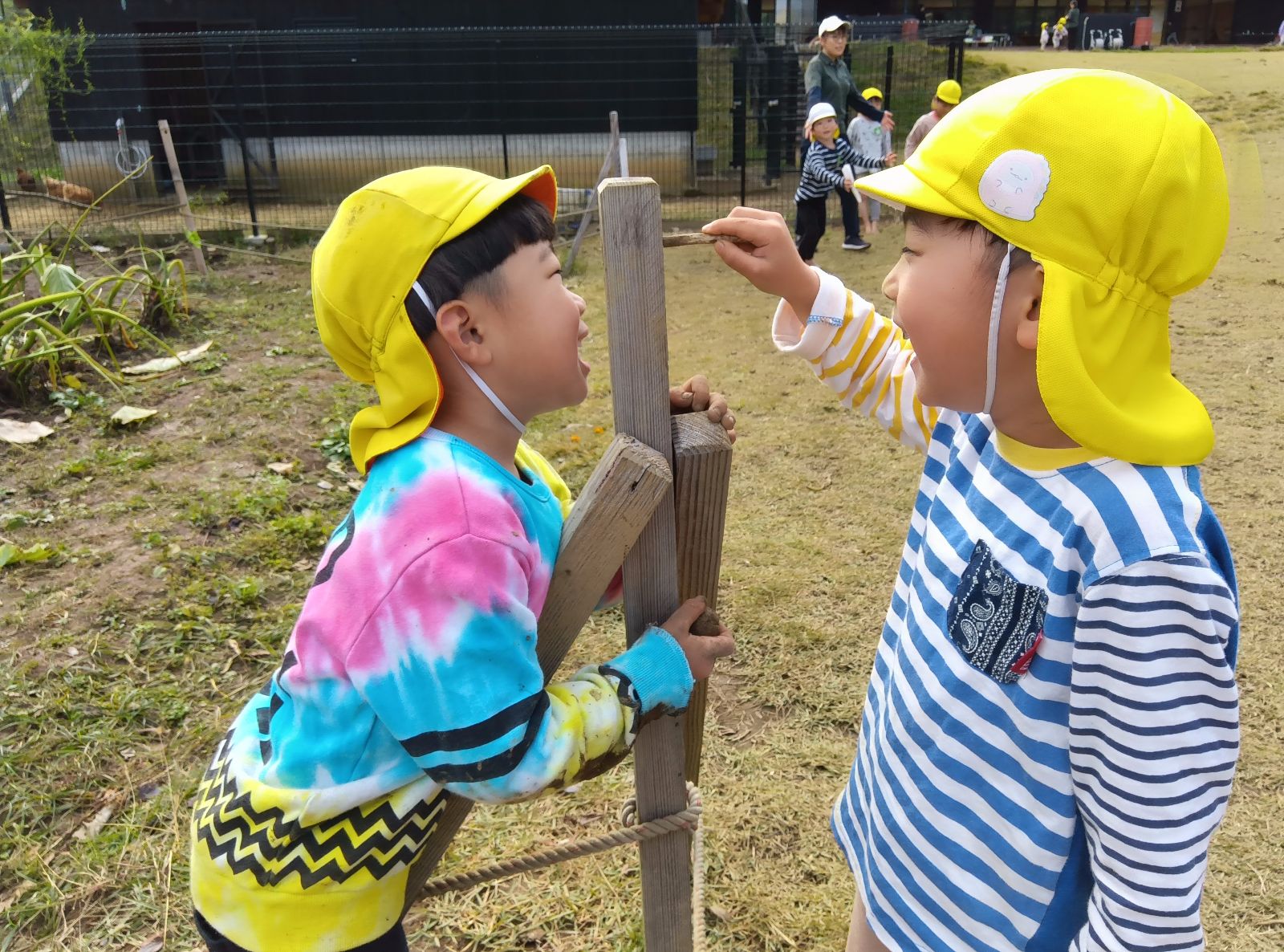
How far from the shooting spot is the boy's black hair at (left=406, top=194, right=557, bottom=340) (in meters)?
1.25

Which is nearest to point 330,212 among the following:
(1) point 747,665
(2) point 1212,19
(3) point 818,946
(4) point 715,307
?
(4) point 715,307

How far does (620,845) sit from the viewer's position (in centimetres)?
159

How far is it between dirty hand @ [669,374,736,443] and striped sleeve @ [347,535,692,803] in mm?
360

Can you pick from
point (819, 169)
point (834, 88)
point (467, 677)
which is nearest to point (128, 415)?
point (467, 677)

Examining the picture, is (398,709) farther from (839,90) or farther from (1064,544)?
(839,90)

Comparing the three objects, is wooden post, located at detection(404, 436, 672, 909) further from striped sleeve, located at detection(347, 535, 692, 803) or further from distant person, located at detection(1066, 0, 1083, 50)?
distant person, located at detection(1066, 0, 1083, 50)

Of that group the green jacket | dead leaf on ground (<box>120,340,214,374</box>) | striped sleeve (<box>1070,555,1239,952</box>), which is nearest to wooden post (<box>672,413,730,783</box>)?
striped sleeve (<box>1070,555,1239,952</box>)

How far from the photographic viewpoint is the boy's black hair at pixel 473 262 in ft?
4.09

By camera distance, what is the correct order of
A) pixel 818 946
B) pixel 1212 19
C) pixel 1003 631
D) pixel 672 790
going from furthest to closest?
pixel 1212 19, pixel 818 946, pixel 672 790, pixel 1003 631

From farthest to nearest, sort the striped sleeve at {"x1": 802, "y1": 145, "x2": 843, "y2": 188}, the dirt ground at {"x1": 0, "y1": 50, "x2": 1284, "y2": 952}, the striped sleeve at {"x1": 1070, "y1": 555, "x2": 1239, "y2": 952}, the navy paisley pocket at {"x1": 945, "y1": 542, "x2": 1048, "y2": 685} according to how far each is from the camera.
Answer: the striped sleeve at {"x1": 802, "y1": 145, "x2": 843, "y2": 188}, the dirt ground at {"x1": 0, "y1": 50, "x2": 1284, "y2": 952}, the navy paisley pocket at {"x1": 945, "y1": 542, "x2": 1048, "y2": 685}, the striped sleeve at {"x1": 1070, "y1": 555, "x2": 1239, "y2": 952}

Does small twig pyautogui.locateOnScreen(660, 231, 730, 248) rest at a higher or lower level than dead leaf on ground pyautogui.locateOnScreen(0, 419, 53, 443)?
higher

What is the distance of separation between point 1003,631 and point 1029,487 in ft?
0.57

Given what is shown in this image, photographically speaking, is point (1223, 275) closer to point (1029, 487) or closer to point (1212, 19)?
point (1029, 487)

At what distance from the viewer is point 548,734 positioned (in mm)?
1164
